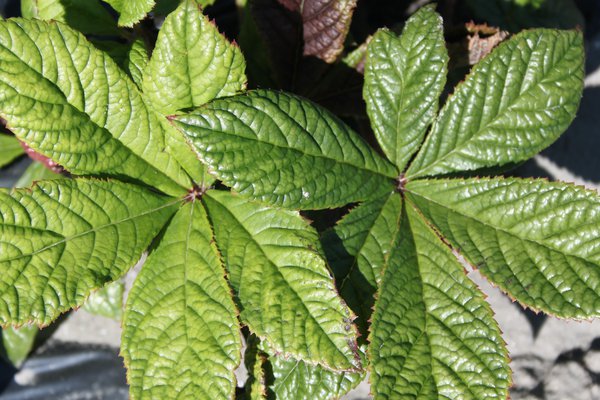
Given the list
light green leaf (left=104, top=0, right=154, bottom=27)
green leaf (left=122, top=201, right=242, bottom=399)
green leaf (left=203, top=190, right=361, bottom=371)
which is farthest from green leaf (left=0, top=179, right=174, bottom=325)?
light green leaf (left=104, top=0, right=154, bottom=27)

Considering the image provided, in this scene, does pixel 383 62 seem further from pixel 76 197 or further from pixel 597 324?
pixel 597 324

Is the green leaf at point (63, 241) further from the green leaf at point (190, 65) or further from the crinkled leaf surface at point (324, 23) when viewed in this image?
the crinkled leaf surface at point (324, 23)

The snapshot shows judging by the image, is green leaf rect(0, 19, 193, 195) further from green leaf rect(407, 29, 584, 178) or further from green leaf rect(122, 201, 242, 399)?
green leaf rect(407, 29, 584, 178)

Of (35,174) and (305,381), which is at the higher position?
(35,174)

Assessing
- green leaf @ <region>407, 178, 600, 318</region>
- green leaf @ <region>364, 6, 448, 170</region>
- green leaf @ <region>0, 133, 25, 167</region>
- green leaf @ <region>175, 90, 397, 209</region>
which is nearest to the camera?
green leaf @ <region>175, 90, 397, 209</region>

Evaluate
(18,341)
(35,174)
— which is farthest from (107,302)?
(35,174)

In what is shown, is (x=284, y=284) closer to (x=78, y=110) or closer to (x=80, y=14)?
(x=78, y=110)
